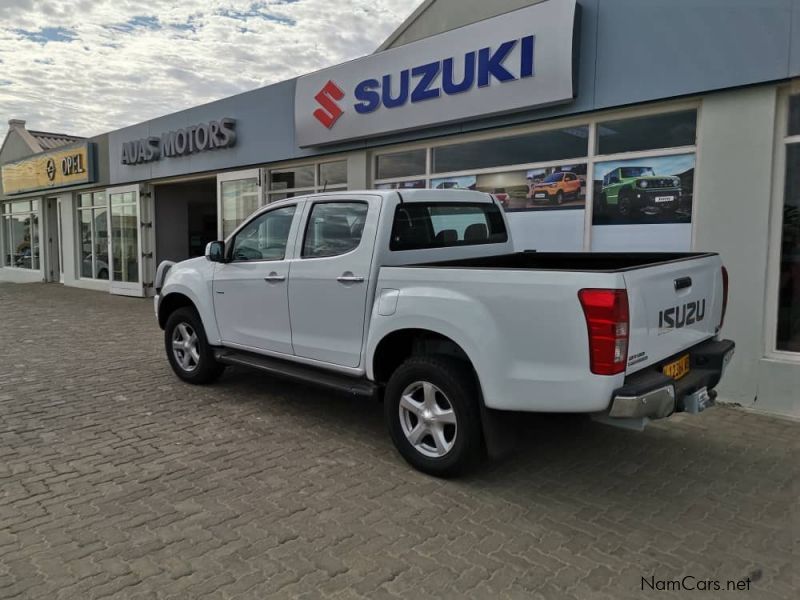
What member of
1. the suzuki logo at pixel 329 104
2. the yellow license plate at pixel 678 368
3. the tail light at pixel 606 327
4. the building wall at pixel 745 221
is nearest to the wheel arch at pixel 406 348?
the tail light at pixel 606 327

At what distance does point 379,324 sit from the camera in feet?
13.6

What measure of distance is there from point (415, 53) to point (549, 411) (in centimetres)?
603

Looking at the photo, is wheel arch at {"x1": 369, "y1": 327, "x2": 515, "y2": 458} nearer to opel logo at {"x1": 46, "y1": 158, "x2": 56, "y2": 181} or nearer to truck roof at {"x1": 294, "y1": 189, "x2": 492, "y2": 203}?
truck roof at {"x1": 294, "y1": 189, "x2": 492, "y2": 203}

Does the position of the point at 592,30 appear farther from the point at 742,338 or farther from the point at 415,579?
the point at 415,579

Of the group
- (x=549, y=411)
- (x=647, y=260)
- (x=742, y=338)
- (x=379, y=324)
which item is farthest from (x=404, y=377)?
(x=742, y=338)

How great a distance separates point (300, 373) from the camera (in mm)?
4809

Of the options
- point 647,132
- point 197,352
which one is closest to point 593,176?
point 647,132

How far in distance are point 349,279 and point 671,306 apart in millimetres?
2164

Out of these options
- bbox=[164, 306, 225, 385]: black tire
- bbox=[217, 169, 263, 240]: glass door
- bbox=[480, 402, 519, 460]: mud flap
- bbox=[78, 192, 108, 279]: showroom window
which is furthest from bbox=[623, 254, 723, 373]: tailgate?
bbox=[78, 192, 108, 279]: showroom window

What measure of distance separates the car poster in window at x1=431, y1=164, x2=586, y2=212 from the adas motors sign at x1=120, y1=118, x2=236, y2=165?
559 centimetres

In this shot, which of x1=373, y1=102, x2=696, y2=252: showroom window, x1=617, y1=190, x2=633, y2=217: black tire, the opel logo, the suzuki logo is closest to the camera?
x1=373, y1=102, x2=696, y2=252: showroom window

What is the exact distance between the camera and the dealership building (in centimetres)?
545

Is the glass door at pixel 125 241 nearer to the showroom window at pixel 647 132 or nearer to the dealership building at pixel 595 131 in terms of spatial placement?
the dealership building at pixel 595 131

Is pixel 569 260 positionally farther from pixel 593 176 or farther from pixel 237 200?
pixel 237 200
